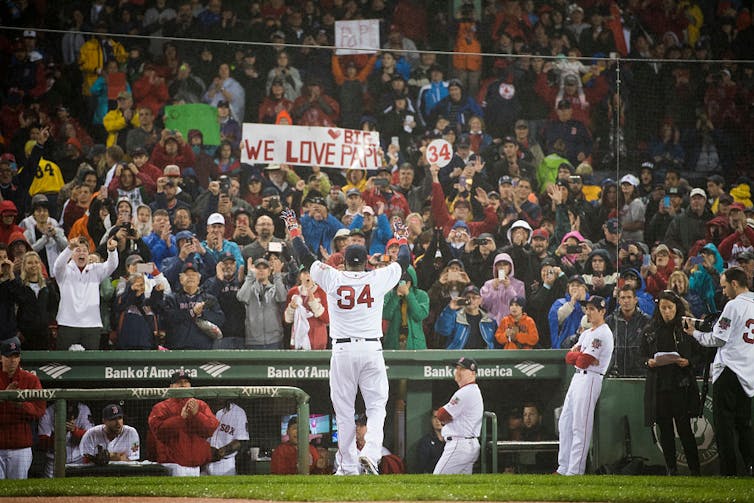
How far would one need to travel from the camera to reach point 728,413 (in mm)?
9117

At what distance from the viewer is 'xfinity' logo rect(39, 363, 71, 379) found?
31.2 feet

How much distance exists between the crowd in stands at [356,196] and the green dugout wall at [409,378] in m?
0.21

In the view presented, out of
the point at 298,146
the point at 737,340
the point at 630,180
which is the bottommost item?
the point at 737,340

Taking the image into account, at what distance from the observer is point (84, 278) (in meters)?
9.92

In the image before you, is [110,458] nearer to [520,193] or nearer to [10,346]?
[10,346]

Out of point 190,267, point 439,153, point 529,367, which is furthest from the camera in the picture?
point 439,153

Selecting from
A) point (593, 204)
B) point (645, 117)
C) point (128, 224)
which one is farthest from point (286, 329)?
point (645, 117)

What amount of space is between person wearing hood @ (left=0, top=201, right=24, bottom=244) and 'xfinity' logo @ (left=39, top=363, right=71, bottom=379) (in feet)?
4.43

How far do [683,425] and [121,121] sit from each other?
6324 millimetres

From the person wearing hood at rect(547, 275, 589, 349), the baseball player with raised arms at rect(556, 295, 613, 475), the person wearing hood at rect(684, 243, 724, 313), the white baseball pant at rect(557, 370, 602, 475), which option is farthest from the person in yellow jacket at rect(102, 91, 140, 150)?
the person wearing hood at rect(684, 243, 724, 313)

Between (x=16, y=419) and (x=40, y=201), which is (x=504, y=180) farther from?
(x=16, y=419)

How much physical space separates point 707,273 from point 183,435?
5.43 metres

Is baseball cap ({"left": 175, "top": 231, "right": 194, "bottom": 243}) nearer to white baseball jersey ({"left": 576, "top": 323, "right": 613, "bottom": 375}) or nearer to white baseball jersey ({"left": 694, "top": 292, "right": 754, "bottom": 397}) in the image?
white baseball jersey ({"left": 576, "top": 323, "right": 613, "bottom": 375})

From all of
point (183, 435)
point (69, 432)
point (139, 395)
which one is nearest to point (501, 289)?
point (183, 435)
